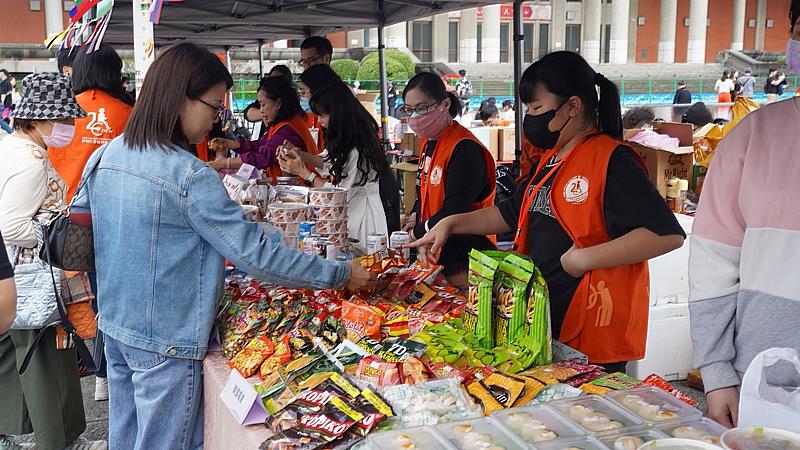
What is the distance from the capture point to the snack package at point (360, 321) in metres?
2.20

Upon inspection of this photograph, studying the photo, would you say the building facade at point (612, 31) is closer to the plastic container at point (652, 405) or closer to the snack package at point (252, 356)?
the snack package at point (252, 356)

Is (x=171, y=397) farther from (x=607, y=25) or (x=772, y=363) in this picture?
(x=607, y=25)

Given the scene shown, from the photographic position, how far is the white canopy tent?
6.07 m

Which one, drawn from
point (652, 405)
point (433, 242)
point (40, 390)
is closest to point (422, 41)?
point (40, 390)

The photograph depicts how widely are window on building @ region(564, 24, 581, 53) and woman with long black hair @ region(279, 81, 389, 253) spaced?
167 feet

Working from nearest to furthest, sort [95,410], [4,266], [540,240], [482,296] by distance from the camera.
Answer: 1. [4,266]
2. [482,296]
3. [540,240]
4. [95,410]

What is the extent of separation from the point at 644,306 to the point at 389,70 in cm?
2839

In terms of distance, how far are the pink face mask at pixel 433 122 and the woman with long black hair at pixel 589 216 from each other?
916 millimetres

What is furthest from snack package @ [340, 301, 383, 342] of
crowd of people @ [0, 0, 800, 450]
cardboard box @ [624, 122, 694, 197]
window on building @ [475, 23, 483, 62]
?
window on building @ [475, 23, 483, 62]

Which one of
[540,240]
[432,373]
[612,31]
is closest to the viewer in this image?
[432,373]

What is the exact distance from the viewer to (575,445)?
1.39 metres

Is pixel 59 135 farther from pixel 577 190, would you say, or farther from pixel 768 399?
pixel 768 399

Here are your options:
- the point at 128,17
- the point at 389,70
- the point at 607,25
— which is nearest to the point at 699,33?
the point at 607,25

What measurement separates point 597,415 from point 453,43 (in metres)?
51.4
